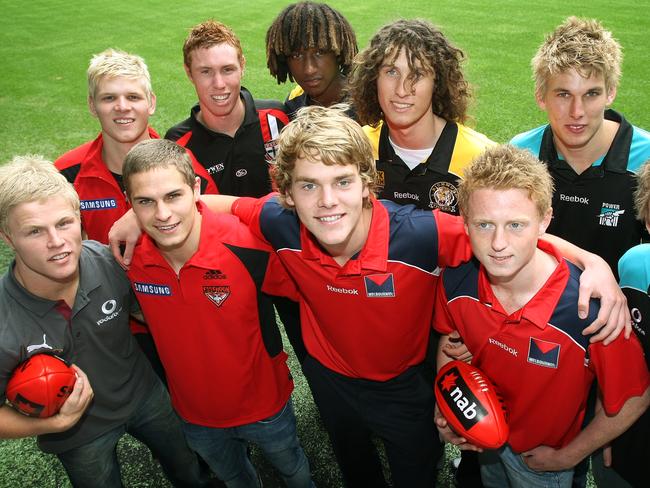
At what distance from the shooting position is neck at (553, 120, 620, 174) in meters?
2.66

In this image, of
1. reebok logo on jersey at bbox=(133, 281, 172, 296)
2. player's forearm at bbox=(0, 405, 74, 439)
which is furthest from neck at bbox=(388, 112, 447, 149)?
player's forearm at bbox=(0, 405, 74, 439)

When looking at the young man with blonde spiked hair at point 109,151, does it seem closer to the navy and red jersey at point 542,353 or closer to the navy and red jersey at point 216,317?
the navy and red jersey at point 216,317

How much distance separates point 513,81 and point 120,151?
24.5 feet

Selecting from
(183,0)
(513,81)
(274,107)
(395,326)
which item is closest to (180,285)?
(395,326)

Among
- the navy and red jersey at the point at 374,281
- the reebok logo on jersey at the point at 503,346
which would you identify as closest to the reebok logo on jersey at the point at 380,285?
the navy and red jersey at the point at 374,281

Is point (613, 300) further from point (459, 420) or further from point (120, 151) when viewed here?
point (120, 151)

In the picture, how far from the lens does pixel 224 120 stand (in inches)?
130

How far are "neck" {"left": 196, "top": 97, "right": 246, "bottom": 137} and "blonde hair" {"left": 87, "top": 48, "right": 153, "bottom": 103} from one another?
330 millimetres

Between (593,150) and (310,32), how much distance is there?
5.84 ft

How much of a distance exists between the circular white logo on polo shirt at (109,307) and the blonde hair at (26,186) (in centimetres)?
43

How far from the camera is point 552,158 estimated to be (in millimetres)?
2754

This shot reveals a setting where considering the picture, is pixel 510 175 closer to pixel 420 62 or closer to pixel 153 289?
pixel 420 62

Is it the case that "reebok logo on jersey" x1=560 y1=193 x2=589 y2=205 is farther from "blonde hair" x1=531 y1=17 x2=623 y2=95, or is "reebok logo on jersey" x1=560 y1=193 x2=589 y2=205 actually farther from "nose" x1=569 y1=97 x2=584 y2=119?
"blonde hair" x1=531 y1=17 x2=623 y2=95

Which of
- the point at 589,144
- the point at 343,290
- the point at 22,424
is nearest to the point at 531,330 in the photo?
the point at 343,290
